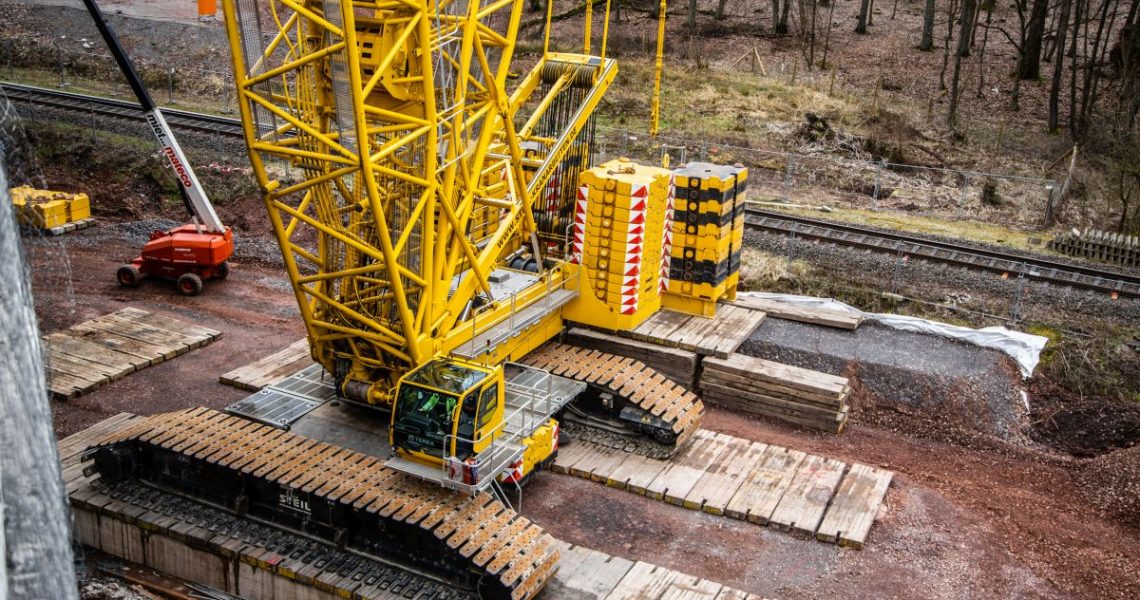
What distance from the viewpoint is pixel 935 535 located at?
49.4ft

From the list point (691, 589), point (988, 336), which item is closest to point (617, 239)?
point (691, 589)

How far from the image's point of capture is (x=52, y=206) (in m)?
25.5

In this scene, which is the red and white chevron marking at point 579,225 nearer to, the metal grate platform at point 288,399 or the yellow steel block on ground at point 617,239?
the yellow steel block on ground at point 617,239

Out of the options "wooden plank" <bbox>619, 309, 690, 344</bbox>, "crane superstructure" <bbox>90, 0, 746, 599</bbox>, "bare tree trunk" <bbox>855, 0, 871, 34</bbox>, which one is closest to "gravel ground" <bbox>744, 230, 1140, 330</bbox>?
"wooden plank" <bbox>619, 309, 690, 344</bbox>

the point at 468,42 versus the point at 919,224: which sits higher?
the point at 468,42

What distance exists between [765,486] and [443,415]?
5.33 metres

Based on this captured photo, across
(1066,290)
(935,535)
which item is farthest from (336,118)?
(1066,290)

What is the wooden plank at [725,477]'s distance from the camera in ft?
50.6

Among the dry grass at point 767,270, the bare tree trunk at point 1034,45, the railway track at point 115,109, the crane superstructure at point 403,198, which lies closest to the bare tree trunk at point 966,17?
the bare tree trunk at point 1034,45

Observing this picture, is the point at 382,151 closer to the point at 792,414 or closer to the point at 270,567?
the point at 270,567

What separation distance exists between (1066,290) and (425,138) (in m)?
15.1

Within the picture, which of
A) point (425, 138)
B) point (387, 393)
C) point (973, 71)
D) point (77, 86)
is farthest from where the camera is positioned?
point (973, 71)

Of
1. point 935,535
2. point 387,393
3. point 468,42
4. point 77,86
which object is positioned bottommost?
Result: point 935,535

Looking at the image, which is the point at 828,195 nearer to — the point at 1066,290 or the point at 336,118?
the point at 1066,290
